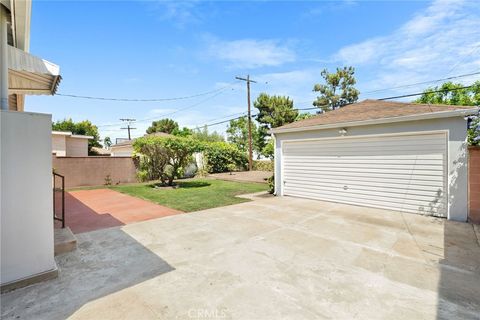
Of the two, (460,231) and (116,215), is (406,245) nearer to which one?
(460,231)

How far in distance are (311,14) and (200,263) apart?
10.4 meters

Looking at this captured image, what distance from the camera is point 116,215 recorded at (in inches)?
258

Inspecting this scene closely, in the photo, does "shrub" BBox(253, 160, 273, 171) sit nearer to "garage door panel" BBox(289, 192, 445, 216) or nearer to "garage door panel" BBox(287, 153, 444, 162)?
"garage door panel" BBox(287, 153, 444, 162)

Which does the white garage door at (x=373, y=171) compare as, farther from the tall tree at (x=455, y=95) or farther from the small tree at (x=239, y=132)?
the small tree at (x=239, y=132)

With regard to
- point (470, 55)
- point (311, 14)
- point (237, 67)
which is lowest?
point (470, 55)

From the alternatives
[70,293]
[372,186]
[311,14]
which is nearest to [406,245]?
[372,186]

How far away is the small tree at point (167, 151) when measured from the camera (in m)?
11.6

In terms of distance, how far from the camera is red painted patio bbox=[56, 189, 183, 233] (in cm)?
575

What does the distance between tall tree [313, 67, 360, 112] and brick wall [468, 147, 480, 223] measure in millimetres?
21905

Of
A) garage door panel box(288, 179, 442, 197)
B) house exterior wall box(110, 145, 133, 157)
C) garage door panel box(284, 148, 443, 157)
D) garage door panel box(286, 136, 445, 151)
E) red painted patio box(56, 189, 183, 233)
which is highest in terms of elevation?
house exterior wall box(110, 145, 133, 157)

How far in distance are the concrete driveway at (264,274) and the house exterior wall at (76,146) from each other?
16739 mm

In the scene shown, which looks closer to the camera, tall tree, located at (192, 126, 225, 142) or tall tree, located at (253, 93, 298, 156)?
tall tree, located at (253, 93, 298, 156)

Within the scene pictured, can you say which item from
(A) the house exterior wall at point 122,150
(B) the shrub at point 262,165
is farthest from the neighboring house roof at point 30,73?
(A) the house exterior wall at point 122,150

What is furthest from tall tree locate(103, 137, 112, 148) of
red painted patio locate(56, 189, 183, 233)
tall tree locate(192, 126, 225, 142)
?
red painted patio locate(56, 189, 183, 233)
